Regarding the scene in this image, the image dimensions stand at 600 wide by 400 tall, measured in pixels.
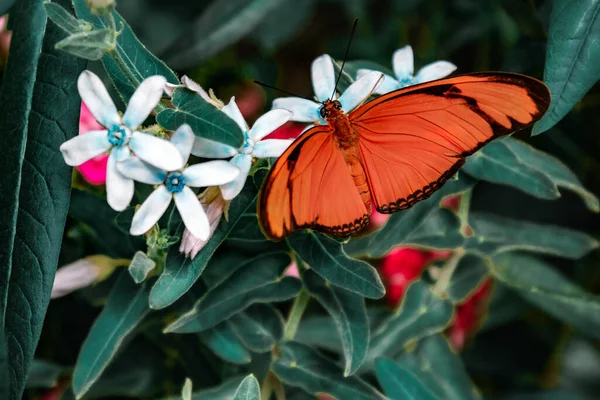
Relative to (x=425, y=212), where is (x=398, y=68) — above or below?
above

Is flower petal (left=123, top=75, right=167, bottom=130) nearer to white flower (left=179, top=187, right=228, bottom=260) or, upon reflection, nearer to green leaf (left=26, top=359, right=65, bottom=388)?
white flower (left=179, top=187, right=228, bottom=260)

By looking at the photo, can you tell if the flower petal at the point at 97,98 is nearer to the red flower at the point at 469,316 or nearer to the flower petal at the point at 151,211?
the flower petal at the point at 151,211

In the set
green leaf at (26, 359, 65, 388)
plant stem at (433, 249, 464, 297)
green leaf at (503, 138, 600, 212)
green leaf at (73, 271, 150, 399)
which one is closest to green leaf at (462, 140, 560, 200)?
green leaf at (503, 138, 600, 212)

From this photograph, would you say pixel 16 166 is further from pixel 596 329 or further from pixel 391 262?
pixel 596 329

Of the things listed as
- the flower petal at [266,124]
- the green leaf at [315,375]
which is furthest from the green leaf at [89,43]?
the green leaf at [315,375]

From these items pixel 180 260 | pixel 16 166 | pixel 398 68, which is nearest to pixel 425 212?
pixel 398 68

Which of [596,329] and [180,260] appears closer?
[180,260]

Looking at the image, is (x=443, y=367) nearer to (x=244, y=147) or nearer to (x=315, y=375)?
(x=315, y=375)
